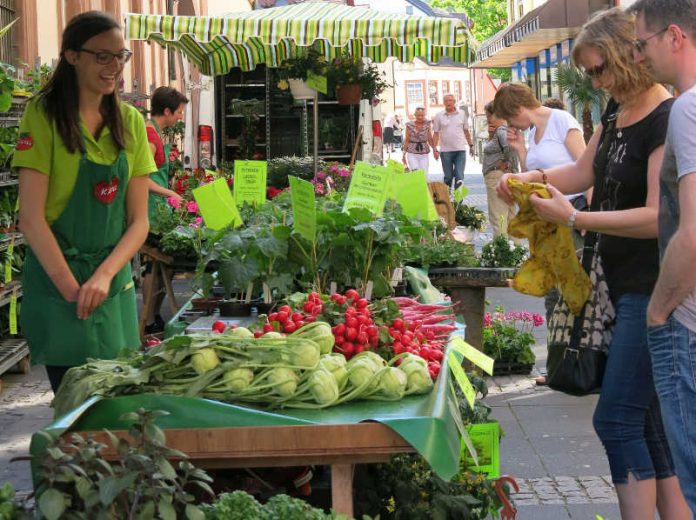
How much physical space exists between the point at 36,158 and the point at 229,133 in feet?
38.5

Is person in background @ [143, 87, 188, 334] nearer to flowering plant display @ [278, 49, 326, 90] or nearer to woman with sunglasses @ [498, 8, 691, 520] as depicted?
flowering plant display @ [278, 49, 326, 90]

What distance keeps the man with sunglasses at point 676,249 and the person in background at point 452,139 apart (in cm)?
1542

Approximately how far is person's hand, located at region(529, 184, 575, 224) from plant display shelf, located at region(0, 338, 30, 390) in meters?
4.59

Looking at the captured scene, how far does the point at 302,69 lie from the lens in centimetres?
1312

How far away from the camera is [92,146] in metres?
3.83

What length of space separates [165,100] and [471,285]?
11.5 feet

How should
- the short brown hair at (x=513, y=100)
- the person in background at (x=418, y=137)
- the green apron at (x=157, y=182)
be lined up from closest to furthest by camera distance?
1. the short brown hair at (x=513, y=100)
2. the green apron at (x=157, y=182)
3. the person in background at (x=418, y=137)

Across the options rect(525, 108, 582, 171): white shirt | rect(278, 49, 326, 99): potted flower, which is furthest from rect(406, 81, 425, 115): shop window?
rect(525, 108, 582, 171): white shirt

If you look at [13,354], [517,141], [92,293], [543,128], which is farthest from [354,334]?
[517,141]

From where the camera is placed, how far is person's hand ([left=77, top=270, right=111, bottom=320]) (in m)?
3.73

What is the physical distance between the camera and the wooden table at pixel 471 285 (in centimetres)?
695

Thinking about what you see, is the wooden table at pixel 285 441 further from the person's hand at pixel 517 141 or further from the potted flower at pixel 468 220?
the potted flower at pixel 468 220

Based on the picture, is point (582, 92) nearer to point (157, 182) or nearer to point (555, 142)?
point (157, 182)

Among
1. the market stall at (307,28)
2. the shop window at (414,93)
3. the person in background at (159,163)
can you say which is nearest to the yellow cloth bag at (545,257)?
the person in background at (159,163)
